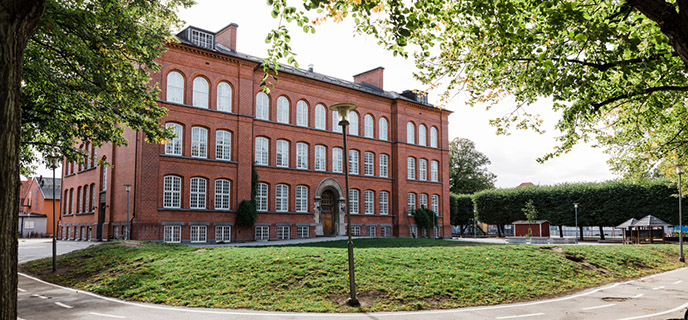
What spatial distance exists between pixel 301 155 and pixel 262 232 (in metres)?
6.81

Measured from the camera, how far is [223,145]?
32094 mm

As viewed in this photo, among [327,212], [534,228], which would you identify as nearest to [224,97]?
[327,212]

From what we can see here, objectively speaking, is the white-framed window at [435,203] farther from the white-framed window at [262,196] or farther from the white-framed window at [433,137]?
the white-framed window at [262,196]

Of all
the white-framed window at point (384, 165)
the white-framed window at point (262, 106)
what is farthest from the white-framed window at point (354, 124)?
the white-framed window at point (262, 106)

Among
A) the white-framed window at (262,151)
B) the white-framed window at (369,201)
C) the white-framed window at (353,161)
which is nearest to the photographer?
the white-framed window at (262,151)

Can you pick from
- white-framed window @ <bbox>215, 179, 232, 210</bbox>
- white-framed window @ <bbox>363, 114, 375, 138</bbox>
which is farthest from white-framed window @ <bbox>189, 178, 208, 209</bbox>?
white-framed window @ <bbox>363, 114, 375, 138</bbox>

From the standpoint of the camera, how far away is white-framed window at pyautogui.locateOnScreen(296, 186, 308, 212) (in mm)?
36156

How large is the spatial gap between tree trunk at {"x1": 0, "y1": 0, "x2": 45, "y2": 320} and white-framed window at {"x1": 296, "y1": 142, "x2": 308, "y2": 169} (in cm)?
3233

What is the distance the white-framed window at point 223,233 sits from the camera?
3081 cm

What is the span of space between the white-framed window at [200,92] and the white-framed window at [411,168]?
19.8m

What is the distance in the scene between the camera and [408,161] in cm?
4422

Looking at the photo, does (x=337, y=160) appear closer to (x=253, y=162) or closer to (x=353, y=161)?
(x=353, y=161)

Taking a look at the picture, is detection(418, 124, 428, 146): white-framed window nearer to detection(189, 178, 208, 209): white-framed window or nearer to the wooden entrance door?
the wooden entrance door

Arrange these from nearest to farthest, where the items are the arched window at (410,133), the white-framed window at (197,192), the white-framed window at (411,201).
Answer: the white-framed window at (197,192)
the white-framed window at (411,201)
the arched window at (410,133)
